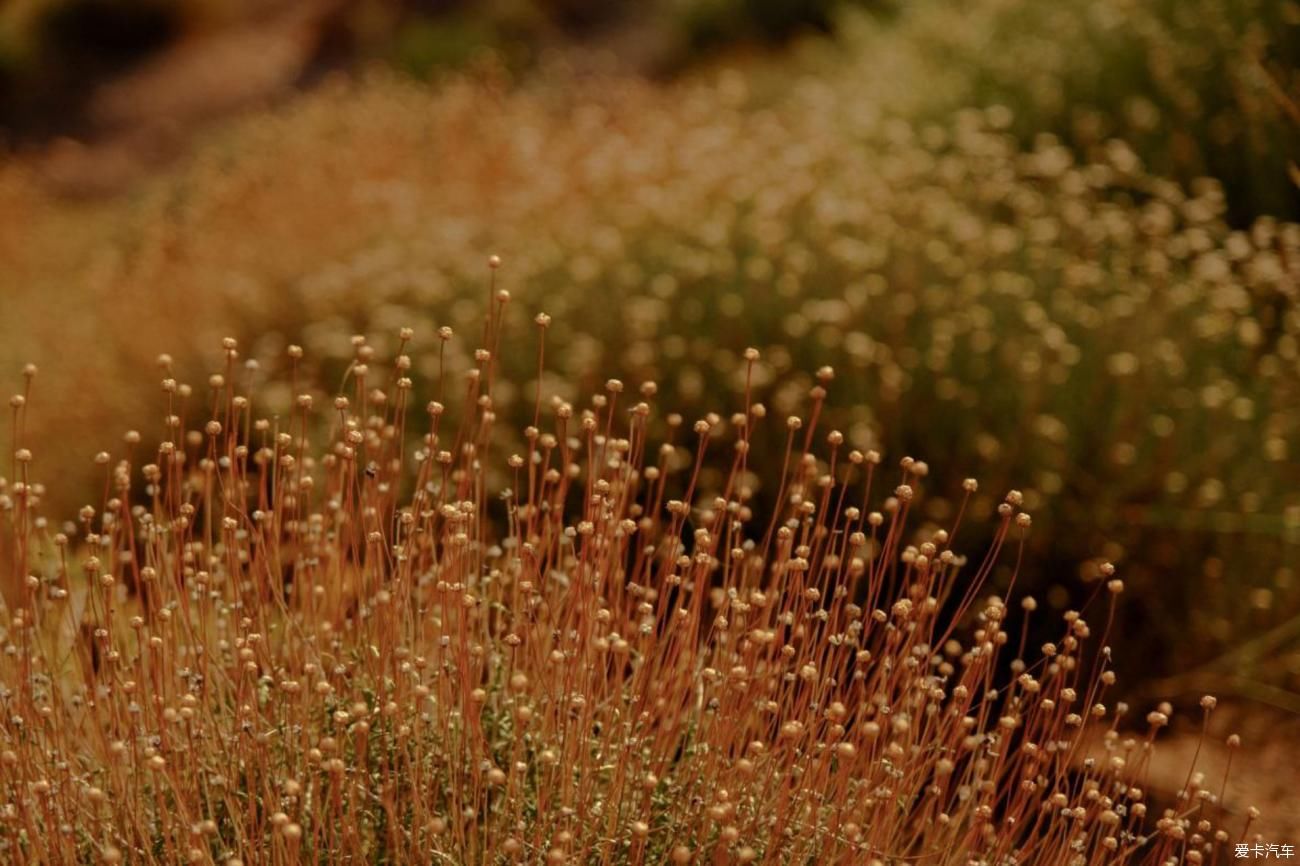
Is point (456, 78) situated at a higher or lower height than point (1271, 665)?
higher

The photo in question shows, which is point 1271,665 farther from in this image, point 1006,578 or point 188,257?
point 188,257

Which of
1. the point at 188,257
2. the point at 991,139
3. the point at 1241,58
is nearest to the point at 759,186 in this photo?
the point at 991,139

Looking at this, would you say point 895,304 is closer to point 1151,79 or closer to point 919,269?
point 919,269

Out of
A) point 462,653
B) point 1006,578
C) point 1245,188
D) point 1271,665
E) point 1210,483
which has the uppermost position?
point 462,653

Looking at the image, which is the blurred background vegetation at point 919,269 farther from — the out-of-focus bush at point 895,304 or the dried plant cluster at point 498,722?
the dried plant cluster at point 498,722

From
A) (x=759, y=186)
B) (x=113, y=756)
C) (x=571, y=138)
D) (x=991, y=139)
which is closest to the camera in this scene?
(x=113, y=756)

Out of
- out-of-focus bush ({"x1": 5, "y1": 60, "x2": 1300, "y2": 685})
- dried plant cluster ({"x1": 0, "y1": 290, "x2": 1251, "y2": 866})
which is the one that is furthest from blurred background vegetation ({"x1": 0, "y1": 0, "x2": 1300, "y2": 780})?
dried plant cluster ({"x1": 0, "y1": 290, "x2": 1251, "y2": 866})

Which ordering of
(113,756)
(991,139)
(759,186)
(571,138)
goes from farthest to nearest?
(571,138), (991,139), (759,186), (113,756)
